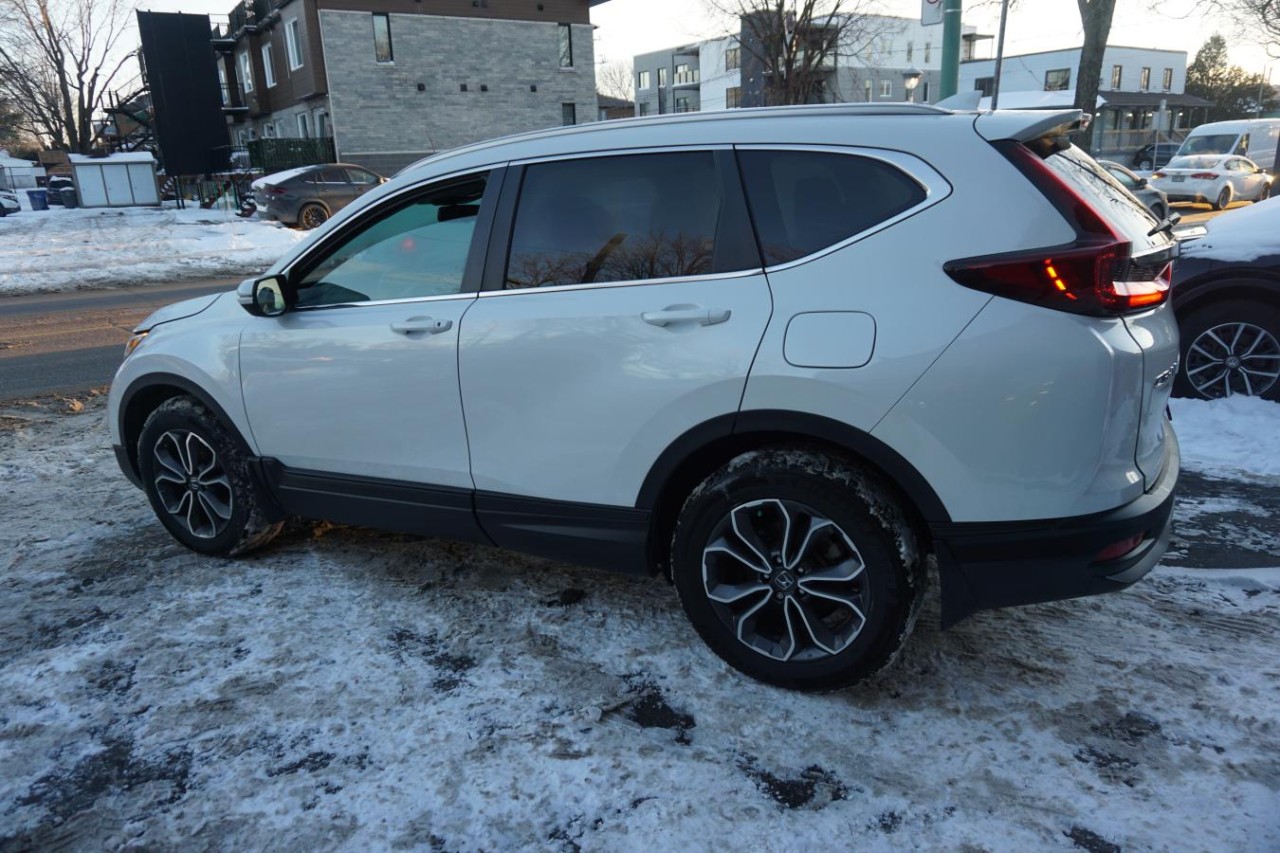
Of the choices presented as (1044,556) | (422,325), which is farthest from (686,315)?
(1044,556)

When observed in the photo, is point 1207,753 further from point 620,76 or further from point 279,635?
point 620,76

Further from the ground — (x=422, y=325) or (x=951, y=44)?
(x=951, y=44)

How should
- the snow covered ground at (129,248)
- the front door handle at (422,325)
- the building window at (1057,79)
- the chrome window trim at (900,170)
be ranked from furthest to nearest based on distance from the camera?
the building window at (1057,79) < the snow covered ground at (129,248) < the front door handle at (422,325) < the chrome window trim at (900,170)

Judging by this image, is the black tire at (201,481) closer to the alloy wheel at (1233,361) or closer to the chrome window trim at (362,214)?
the chrome window trim at (362,214)

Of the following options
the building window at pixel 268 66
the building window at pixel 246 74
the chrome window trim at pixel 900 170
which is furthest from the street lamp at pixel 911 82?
the building window at pixel 246 74

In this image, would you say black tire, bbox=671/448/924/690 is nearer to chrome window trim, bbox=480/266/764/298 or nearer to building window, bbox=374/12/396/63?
chrome window trim, bbox=480/266/764/298

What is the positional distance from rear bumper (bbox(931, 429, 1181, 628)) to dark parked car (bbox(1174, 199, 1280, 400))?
3613 mm

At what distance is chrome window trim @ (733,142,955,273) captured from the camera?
2607 millimetres

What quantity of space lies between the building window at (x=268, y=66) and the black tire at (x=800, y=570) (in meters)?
43.7

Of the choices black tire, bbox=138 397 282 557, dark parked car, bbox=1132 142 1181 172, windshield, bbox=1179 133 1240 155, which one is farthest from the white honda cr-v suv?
dark parked car, bbox=1132 142 1181 172

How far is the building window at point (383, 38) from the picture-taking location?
114ft

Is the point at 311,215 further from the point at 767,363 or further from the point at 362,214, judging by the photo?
the point at 767,363

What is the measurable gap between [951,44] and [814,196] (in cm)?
855

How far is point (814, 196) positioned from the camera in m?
2.79
